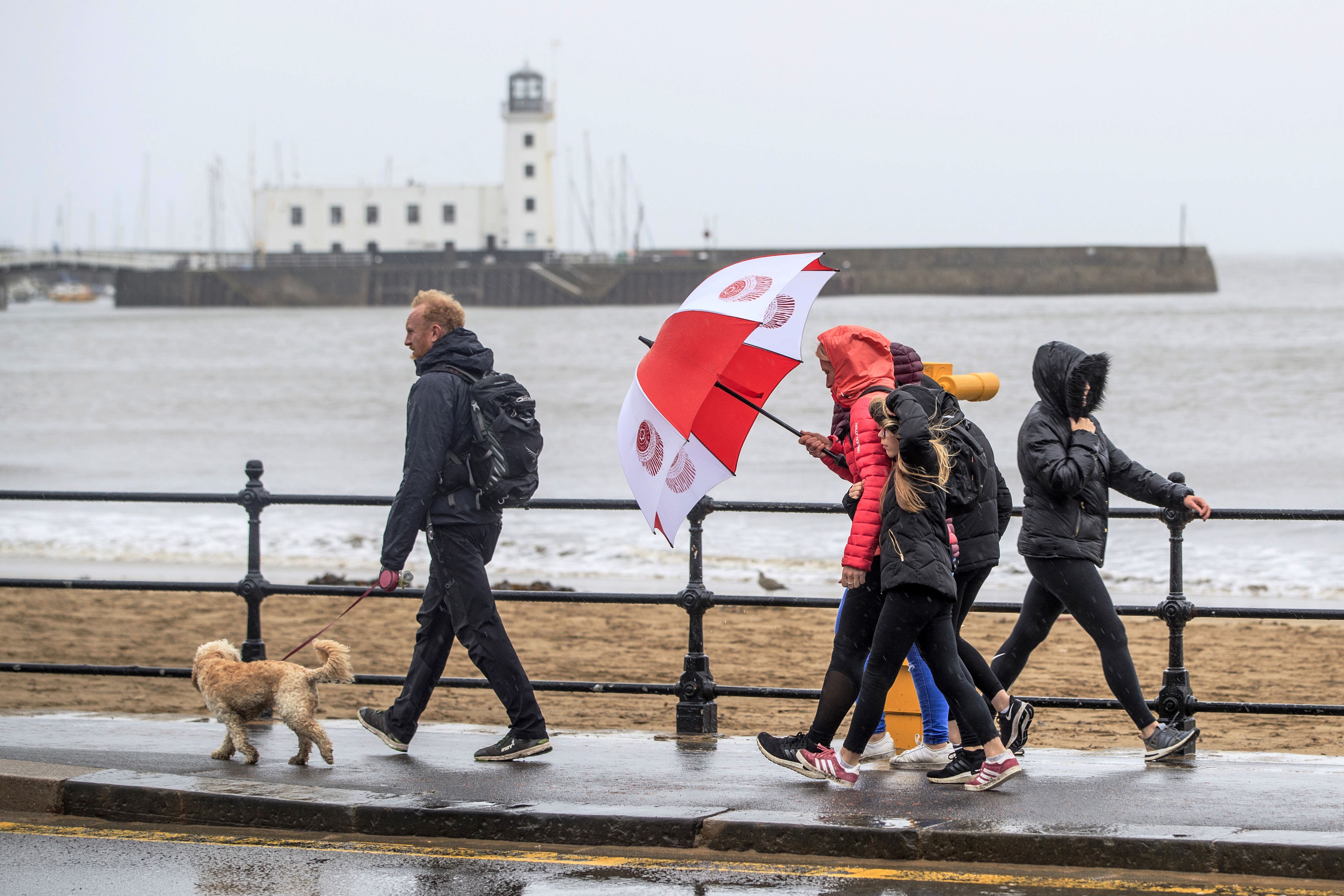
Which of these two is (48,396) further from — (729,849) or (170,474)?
(729,849)

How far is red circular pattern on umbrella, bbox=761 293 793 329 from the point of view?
5.19m

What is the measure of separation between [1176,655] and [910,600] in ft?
5.29

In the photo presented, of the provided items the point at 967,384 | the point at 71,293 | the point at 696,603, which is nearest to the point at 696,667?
the point at 696,603

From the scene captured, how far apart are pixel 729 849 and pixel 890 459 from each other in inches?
57.4

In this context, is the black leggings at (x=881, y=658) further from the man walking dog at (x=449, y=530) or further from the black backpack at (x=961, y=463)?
the man walking dog at (x=449, y=530)

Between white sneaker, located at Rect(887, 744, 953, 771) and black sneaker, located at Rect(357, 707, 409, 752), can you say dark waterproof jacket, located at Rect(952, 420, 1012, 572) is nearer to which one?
white sneaker, located at Rect(887, 744, 953, 771)

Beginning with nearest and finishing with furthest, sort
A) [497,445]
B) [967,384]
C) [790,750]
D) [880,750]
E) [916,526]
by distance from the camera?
[916,526]
[790,750]
[497,445]
[967,384]
[880,750]

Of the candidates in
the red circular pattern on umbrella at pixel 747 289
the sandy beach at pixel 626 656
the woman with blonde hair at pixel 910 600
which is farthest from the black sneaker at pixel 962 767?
the sandy beach at pixel 626 656

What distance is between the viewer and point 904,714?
→ 592 centimetres

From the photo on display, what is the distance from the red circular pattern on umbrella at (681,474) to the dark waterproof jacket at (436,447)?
0.81 m

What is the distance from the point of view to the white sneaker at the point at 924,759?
18.4ft

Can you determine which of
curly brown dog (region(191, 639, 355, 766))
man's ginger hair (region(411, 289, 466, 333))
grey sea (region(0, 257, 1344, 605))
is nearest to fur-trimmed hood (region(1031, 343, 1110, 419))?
man's ginger hair (region(411, 289, 466, 333))

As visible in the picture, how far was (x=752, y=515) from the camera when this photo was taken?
2109 cm

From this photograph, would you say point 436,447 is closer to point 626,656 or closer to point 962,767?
point 962,767
